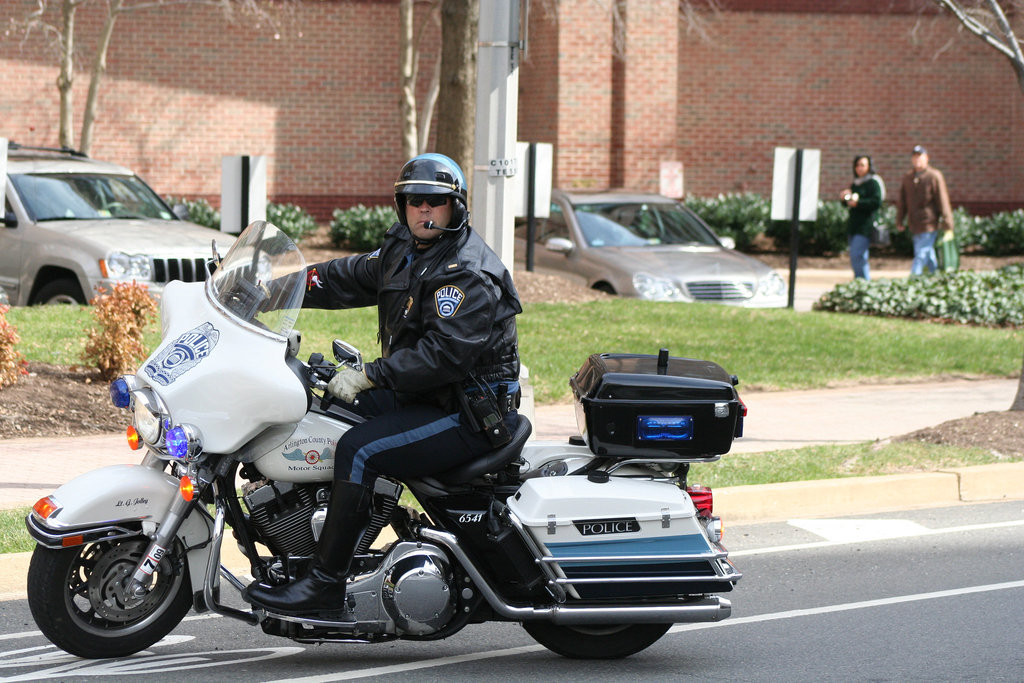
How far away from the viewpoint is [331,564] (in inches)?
196

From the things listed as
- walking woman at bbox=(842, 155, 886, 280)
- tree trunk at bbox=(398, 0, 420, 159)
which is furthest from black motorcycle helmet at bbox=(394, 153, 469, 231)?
tree trunk at bbox=(398, 0, 420, 159)

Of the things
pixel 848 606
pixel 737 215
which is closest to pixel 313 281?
pixel 848 606

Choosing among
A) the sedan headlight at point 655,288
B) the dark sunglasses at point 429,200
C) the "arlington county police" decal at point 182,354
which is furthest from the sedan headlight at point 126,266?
the dark sunglasses at point 429,200

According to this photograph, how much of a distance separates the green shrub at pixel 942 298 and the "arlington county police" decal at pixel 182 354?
39.8 ft

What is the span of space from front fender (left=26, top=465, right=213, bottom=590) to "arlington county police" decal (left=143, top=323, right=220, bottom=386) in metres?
0.38

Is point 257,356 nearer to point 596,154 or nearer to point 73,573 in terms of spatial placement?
point 73,573

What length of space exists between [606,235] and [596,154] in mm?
8515

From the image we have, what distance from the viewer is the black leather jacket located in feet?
16.2

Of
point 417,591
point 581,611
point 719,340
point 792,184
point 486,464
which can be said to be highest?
point 792,184

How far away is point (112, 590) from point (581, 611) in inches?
65.9

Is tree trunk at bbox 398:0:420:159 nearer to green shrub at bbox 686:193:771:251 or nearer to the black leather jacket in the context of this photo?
green shrub at bbox 686:193:771:251

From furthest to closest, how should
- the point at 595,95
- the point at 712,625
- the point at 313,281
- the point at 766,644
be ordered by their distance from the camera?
the point at 595,95
the point at 712,625
the point at 766,644
the point at 313,281

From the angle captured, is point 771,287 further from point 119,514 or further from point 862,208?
point 119,514

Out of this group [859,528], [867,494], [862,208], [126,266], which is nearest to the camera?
[859,528]
